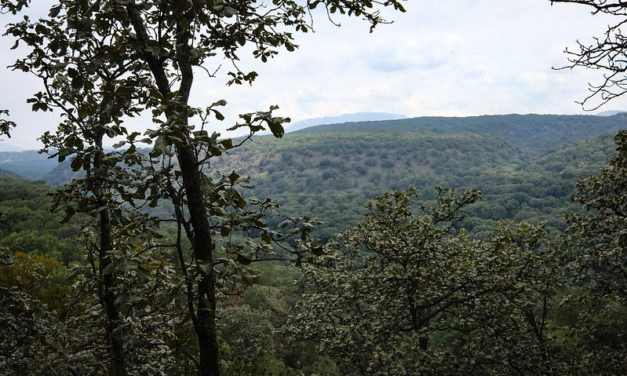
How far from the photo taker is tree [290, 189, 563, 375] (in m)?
10.0

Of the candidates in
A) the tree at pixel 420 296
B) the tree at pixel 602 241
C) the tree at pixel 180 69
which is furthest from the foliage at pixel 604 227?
the tree at pixel 180 69

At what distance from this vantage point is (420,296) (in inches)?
410

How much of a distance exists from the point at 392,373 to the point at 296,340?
3.87 m

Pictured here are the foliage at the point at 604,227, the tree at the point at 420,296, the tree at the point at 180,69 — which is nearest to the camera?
the tree at the point at 180,69

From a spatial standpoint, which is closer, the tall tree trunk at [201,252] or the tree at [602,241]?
the tall tree trunk at [201,252]

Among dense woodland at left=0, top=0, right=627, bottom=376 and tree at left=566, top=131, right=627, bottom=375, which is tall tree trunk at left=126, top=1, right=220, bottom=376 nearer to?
dense woodland at left=0, top=0, right=627, bottom=376

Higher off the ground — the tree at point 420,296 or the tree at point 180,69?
the tree at point 180,69

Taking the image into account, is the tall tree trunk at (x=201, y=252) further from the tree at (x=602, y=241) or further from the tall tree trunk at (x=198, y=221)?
the tree at (x=602, y=241)

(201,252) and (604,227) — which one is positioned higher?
(201,252)

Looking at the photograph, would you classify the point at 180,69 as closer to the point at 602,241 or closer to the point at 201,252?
the point at 201,252

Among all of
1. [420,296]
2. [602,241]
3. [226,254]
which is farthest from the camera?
[602,241]

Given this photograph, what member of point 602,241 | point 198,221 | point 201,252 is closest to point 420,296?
point 602,241

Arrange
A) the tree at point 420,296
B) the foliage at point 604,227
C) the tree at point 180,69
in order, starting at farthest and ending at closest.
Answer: the foliage at point 604,227, the tree at point 420,296, the tree at point 180,69

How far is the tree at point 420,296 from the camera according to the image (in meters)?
10.0
